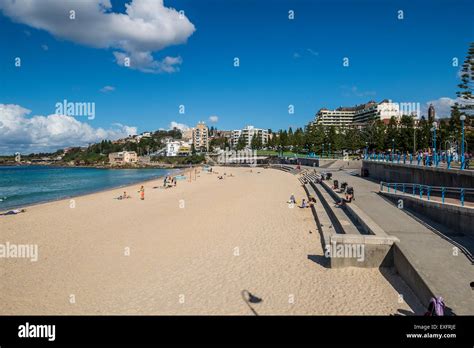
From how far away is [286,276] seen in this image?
9266 mm

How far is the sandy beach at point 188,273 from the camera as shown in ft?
24.8

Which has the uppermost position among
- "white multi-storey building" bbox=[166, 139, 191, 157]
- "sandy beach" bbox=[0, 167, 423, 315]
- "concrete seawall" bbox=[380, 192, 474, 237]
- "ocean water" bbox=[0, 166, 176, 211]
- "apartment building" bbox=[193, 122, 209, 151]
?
"apartment building" bbox=[193, 122, 209, 151]

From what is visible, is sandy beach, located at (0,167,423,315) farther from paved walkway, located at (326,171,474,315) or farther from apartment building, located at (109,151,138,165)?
apartment building, located at (109,151,138,165)

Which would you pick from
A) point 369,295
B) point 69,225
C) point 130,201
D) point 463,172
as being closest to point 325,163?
point 130,201

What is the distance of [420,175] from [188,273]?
1545 centimetres

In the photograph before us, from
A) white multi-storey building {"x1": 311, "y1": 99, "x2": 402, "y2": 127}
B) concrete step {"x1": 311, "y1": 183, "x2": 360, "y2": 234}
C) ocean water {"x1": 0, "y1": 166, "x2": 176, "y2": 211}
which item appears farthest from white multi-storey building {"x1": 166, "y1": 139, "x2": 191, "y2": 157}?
concrete step {"x1": 311, "y1": 183, "x2": 360, "y2": 234}

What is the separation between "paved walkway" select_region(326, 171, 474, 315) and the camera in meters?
6.52

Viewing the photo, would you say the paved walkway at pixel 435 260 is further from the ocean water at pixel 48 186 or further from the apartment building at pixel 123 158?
the apartment building at pixel 123 158

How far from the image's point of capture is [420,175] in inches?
738

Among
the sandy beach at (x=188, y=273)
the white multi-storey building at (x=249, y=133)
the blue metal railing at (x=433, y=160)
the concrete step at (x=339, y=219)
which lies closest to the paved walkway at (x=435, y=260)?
the sandy beach at (x=188, y=273)

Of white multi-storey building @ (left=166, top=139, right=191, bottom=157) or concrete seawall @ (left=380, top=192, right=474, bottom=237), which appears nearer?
concrete seawall @ (left=380, top=192, right=474, bottom=237)

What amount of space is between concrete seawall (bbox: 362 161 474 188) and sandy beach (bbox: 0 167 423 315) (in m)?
6.81

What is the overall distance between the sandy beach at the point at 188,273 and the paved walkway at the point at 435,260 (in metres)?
0.72
